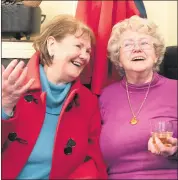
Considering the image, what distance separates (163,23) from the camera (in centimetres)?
80

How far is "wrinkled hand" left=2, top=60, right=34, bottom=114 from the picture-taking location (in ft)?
1.88

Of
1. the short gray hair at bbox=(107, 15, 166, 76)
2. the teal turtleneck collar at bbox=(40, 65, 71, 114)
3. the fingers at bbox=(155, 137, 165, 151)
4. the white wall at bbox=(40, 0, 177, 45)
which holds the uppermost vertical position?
the white wall at bbox=(40, 0, 177, 45)

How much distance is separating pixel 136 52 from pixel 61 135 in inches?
11.0

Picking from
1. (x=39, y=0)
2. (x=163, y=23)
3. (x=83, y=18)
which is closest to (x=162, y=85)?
(x=163, y=23)

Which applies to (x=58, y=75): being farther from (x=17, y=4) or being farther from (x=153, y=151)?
(x=153, y=151)

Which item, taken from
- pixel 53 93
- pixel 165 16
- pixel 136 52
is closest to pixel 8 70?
pixel 53 93

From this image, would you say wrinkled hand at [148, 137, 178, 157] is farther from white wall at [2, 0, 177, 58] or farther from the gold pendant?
white wall at [2, 0, 177, 58]

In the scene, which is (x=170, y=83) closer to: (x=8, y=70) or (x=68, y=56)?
(x=68, y=56)

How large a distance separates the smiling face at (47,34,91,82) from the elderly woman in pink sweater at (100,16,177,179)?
13cm

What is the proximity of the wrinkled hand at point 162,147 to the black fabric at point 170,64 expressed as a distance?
0.19m

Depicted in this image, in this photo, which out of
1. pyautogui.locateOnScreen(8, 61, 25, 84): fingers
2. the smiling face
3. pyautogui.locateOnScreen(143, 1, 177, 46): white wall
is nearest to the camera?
pyautogui.locateOnScreen(8, 61, 25, 84): fingers

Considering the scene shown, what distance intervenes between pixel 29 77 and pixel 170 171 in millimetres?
412

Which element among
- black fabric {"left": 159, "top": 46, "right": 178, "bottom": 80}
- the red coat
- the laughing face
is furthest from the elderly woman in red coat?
black fabric {"left": 159, "top": 46, "right": 178, "bottom": 80}

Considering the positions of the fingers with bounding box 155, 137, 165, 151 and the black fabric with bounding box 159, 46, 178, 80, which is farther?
the black fabric with bounding box 159, 46, 178, 80
